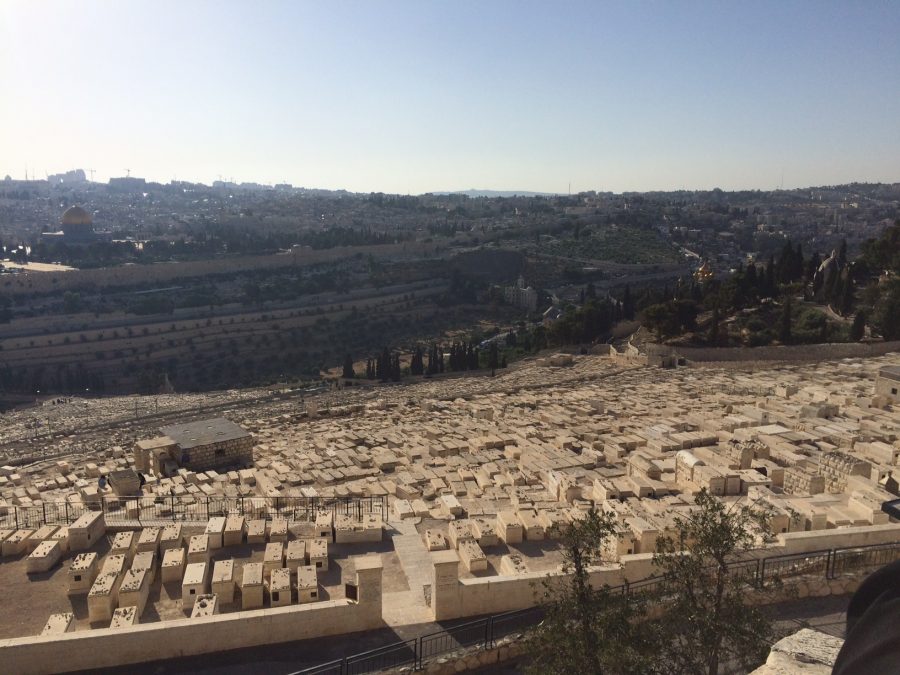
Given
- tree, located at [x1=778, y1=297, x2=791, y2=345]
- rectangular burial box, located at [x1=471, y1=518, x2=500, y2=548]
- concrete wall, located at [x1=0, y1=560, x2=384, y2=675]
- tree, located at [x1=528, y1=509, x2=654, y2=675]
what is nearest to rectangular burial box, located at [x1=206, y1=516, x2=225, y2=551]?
concrete wall, located at [x1=0, y1=560, x2=384, y2=675]

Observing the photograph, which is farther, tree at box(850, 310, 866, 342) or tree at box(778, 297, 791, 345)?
tree at box(778, 297, 791, 345)

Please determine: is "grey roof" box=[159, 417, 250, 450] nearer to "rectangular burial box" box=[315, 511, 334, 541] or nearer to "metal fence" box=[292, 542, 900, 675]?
"rectangular burial box" box=[315, 511, 334, 541]

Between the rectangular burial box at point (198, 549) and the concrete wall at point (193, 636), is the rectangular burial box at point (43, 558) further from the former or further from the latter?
the concrete wall at point (193, 636)

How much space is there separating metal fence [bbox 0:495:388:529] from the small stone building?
301 centimetres

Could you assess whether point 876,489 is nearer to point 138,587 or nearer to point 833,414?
point 833,414

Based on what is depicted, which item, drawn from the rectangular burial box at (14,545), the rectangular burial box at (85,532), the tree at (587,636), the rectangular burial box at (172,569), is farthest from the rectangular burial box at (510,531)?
the rectangular burial box at (14,545)

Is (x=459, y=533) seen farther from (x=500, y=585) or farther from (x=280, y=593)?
(x=280, y=593)

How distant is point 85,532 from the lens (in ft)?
23.7

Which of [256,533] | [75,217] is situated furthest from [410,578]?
[75,217]

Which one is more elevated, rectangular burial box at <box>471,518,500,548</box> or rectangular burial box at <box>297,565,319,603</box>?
rectangular burial box at <box>297,565,319,603</box>

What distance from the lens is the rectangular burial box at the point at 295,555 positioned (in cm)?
672

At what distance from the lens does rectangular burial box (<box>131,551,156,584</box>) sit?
21.2 feet

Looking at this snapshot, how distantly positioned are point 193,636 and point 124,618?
27.4 inches

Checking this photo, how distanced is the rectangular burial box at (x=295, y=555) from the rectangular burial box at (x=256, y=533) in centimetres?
52
